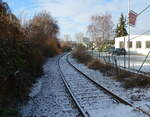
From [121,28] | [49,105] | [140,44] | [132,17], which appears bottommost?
[49,105]

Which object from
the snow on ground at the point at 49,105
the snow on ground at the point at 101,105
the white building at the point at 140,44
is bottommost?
the snow on ground at the point at 49,105

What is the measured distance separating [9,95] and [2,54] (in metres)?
1.80

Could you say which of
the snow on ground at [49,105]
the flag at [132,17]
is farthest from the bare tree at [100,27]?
the snow on ground at [49,105]

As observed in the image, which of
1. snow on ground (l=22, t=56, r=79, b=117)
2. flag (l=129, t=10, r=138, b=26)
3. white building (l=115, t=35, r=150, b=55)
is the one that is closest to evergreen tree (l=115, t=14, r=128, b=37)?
white building (l=115, t=35, r=150, b=55)

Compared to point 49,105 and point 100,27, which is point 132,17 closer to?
point 49,105

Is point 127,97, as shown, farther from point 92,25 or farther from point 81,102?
point 92,25

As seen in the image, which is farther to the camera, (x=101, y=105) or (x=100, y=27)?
(x=100, y=27)

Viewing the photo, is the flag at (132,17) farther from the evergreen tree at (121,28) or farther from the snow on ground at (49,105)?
the evergreen tree at (121,28)

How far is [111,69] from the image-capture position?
1780 centimetres

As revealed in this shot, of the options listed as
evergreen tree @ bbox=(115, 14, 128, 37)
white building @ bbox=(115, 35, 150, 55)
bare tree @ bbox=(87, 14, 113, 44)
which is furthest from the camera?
bare tree @ bbox=(87, 14, 113, 44)

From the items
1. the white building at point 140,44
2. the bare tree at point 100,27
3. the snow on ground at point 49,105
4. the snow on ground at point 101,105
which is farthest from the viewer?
the bare tree at point 100,27

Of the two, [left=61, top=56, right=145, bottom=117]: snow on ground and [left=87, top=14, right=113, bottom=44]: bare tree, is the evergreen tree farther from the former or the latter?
[left=61, top=56, right=145, bottom=117]: snow on ground

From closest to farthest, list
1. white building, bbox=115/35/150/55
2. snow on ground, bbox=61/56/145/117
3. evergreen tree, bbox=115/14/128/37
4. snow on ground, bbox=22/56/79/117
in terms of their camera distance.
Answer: snow on ground, bbox=61/56/145/117
snow on ground, bbox=22/56/79/117
white building, bbox=115/35/150/55
evergreen tree, bbox=115/14/128/37

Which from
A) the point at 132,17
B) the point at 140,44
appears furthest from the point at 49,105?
the point at 140,44
